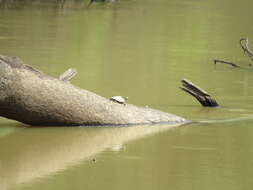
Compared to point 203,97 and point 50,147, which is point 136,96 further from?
point 50,147

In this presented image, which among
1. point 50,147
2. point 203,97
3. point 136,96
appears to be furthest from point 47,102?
point 136,96

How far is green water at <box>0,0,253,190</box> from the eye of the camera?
8.75m

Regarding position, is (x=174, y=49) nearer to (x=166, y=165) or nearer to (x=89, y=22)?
(x=89, y=22)

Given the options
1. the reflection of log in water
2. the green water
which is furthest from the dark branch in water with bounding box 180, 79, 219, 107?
the reflection of log in water

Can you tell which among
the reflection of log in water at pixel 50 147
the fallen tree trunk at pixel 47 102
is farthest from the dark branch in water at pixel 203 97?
the fallen tree trunk at pixel 47 102

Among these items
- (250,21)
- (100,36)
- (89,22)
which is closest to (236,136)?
(100,36)

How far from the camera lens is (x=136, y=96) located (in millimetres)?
13539

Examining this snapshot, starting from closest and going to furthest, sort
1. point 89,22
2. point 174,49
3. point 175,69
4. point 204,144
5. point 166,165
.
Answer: point 166,165 → point 204,144 → point 175,69 → point 174,49 → point 89,22

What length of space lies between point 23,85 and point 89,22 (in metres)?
15.4

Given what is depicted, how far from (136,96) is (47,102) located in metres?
3.22

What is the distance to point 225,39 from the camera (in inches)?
912

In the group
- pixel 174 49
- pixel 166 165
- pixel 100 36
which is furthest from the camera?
pixel 100 36

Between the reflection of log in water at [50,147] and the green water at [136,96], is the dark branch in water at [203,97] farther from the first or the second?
the reflection of log in water at [50,147]

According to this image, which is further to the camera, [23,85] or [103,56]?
[103,56]
